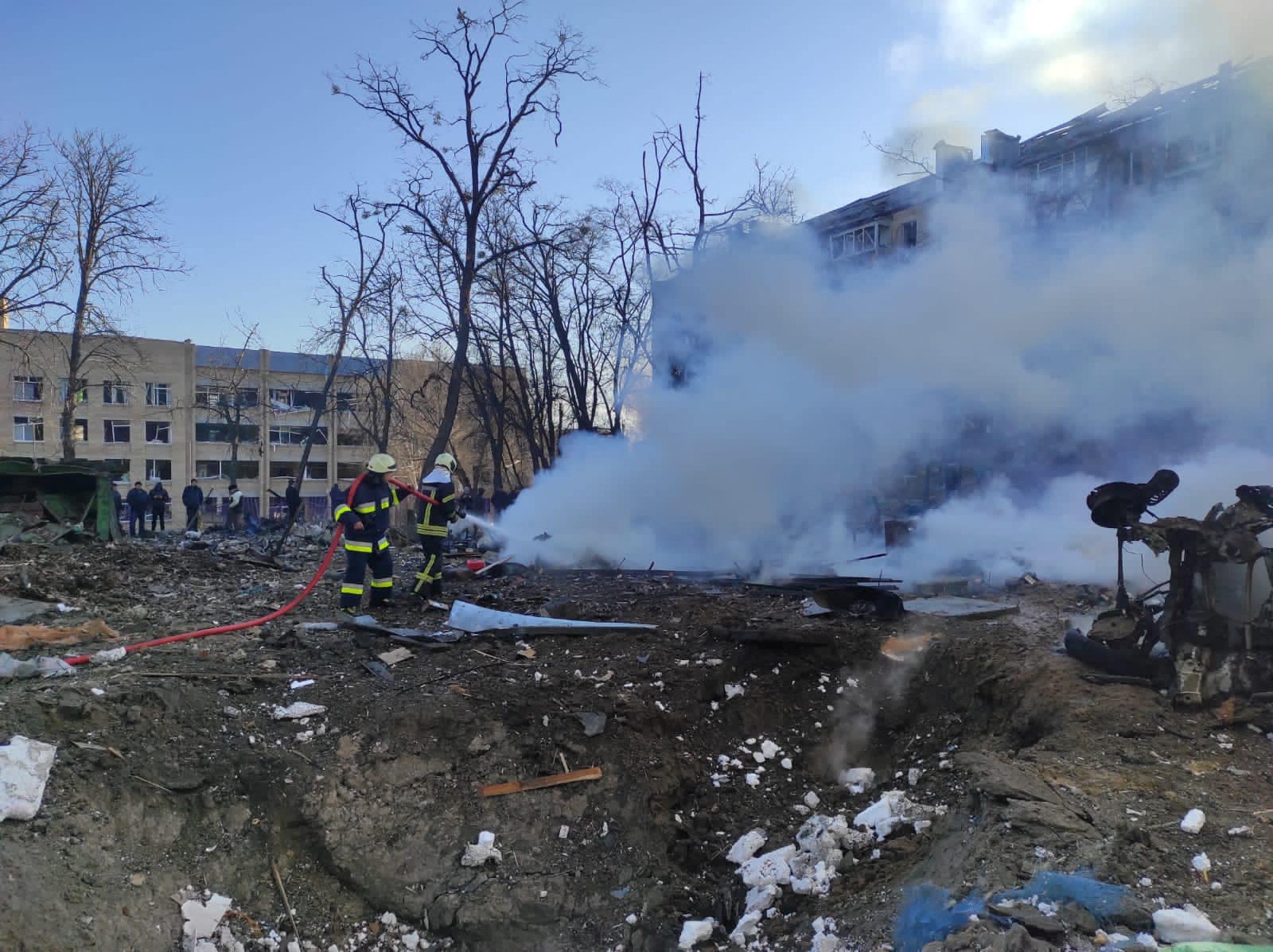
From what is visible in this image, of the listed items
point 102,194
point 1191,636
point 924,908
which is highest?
point 102,194

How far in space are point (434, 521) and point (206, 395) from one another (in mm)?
41873

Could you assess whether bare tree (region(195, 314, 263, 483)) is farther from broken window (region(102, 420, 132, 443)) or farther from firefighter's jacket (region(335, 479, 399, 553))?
firefighter's jacket (region(335, 479, 399, 553))

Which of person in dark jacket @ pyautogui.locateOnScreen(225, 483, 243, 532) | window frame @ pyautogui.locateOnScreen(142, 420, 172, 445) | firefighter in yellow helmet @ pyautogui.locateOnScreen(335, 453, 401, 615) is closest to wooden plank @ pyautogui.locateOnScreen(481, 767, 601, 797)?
firefighter in yellow helmet @ pyautogui.locateOnScreen(335, 453, 401, 615)

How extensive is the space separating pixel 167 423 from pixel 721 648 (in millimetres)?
46189

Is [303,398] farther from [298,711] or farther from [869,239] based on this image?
[298,711]

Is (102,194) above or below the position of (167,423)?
above

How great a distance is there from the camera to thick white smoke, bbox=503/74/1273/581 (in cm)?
1088

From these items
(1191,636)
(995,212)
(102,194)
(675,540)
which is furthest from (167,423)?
(1191,636)

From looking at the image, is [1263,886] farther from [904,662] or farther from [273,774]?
[273,774]

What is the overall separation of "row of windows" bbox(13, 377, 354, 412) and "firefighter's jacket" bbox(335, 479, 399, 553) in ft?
106

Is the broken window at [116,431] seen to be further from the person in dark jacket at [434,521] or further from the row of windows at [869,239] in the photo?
the person in dark jacket at [434,521]

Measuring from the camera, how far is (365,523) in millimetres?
8266

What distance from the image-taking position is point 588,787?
4.94 m

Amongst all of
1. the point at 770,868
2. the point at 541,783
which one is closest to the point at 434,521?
the point at 541,783
